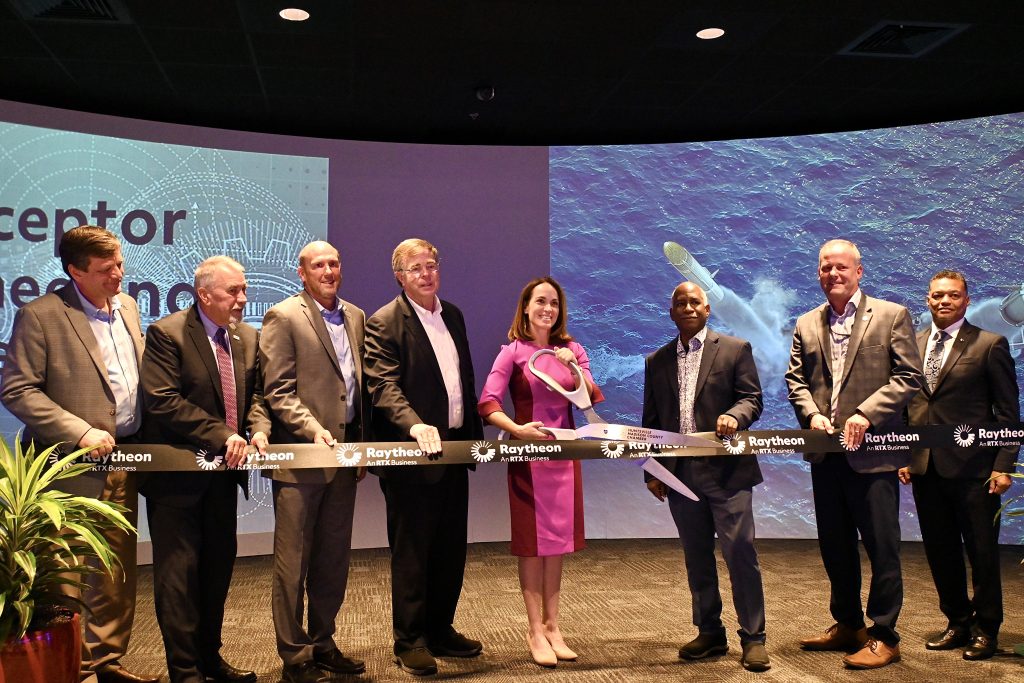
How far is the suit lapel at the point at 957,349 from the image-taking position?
4566 millimetres

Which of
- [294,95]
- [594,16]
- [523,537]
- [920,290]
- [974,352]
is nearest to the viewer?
[523,537]

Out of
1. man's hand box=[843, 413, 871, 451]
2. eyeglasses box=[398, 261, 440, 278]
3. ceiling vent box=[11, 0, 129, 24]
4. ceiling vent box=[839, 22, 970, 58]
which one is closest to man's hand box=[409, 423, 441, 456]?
eyeglasses box=[398, 261, 440, 278]

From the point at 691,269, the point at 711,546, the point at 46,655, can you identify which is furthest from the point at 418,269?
the point at 691,269

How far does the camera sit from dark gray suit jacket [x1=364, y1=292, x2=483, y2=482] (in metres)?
4.04

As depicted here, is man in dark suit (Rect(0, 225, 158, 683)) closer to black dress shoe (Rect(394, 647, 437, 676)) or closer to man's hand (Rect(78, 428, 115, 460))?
man's hand (Rect(78, 428, 115, 460))

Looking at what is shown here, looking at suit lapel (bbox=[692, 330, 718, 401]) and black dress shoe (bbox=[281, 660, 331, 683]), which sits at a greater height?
suit lapel (bbox=[692, 330, 718, 401])

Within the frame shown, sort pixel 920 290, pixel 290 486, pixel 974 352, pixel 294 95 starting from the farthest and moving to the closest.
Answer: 1. pixel 920 290
2. pixel 294 95
3. pixel 974 352
4. pixel 290 486

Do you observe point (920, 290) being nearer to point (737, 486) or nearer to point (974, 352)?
point (974, 352)

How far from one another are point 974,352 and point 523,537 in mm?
2539

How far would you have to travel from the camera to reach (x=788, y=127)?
27.4 ft

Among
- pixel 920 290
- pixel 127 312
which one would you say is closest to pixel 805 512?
pixel 920 290

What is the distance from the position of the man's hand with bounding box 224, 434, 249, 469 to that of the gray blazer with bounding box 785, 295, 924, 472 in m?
2.60

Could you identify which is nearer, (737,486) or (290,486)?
(290,486)

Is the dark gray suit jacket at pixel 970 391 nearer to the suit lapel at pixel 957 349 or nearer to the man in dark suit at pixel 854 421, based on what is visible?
the suit lapel at pixel 957 349
